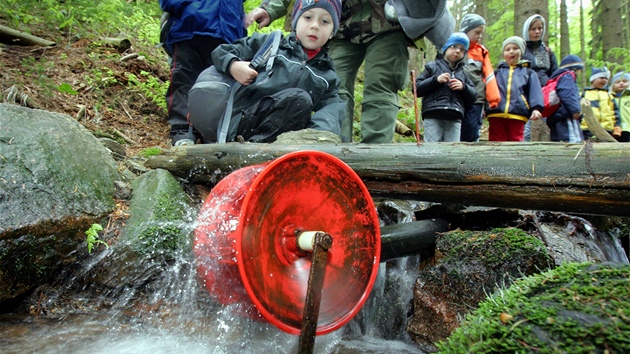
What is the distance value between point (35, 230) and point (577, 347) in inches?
115

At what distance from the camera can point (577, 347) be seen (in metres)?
1.21

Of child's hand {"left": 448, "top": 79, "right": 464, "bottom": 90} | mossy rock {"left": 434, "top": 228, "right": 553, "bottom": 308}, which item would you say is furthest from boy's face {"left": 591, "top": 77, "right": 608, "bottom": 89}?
mossy rock {"left": 434, "top": 228, "right": 553, "bottom": 308}

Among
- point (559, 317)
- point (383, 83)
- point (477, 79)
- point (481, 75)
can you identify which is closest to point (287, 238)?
point (559, 317)

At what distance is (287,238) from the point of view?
2.17 m

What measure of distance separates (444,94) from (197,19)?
3.09 meters

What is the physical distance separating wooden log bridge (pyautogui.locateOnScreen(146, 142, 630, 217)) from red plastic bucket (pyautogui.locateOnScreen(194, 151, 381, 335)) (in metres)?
0.76

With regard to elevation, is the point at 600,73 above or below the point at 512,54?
below

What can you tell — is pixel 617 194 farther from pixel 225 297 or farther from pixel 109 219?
pixel 109 219

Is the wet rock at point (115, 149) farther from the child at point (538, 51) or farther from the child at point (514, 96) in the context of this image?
the child at point (538, 51)

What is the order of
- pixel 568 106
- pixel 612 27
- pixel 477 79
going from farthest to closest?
pixel 612 27 → pixel 568 106 → pixel 477 79

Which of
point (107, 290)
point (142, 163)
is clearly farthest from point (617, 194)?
point (142, 163)

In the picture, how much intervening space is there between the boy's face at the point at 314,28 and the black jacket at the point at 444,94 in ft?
5.36

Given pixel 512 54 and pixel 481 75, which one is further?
pixel 512 54

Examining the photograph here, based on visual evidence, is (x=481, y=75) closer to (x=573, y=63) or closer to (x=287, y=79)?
(x=573, y=63)
